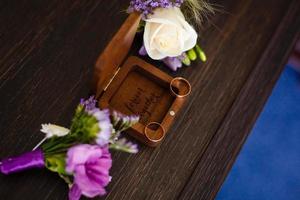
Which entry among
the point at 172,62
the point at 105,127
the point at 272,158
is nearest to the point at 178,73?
the point at 172,62

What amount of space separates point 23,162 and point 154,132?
0.77 ft

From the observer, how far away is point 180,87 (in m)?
0.76

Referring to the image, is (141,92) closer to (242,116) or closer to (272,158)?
(242,116)

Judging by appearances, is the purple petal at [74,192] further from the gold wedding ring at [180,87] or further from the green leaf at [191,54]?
the green leaf at [191,54]

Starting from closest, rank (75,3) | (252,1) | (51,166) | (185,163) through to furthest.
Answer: (51,166)
(185,163)
(75,3)
(252,1)

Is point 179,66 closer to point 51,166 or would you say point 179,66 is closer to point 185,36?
point 185,36

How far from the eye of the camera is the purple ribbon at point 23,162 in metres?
0.62

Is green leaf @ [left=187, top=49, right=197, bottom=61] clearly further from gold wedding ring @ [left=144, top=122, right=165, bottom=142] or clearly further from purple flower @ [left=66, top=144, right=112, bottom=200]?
purple flower @ [left=66, top=144, right=112, bottom=200]

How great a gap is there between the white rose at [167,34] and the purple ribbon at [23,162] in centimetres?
29

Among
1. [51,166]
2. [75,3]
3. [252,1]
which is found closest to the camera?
[51,166]

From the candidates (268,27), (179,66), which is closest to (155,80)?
(179,66)

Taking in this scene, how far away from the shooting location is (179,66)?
808mm

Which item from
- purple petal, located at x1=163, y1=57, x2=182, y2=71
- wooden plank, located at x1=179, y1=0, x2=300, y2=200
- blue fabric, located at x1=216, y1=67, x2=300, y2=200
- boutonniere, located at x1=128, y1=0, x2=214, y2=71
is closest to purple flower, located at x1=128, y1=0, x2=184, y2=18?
boutonniere, located at x1=128, y1=0, x2=214, y2=71

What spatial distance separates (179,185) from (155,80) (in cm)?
21
